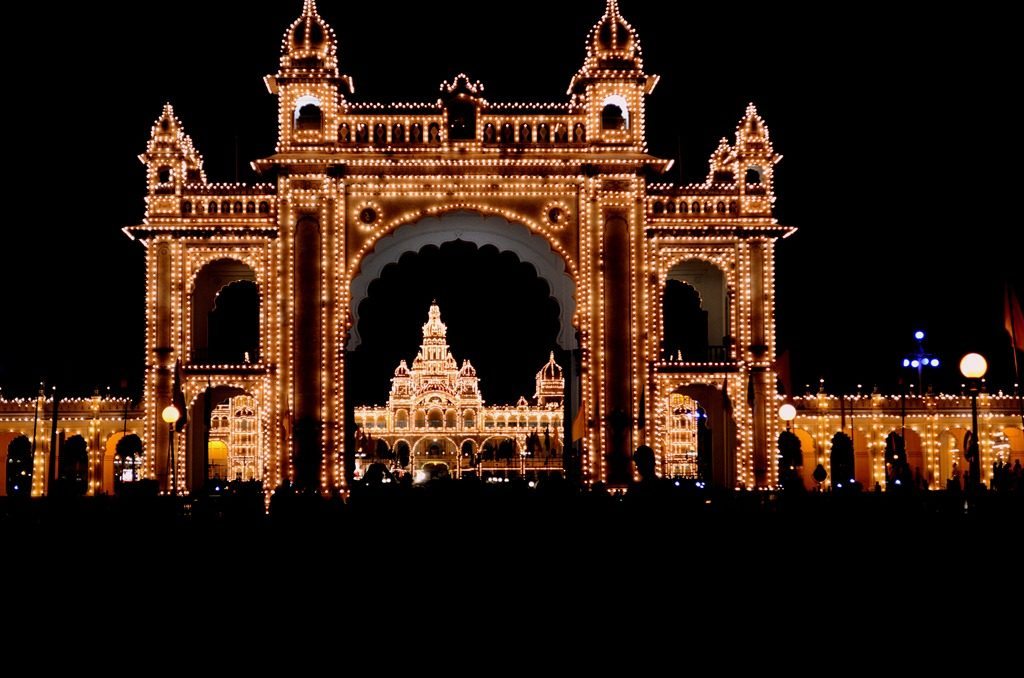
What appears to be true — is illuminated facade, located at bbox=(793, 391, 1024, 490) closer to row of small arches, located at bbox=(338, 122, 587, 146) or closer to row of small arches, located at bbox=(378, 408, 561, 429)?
row of small arches, located at bbox=(338, 122, 587, 146)

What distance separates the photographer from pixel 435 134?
32750mm

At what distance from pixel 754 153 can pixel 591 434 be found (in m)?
9.69

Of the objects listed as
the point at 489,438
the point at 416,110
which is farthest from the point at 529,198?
the point at 489,438

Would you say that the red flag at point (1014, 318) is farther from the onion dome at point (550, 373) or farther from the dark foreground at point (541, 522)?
the onion dome at point (550, 373)

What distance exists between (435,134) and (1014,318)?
52.1 ft

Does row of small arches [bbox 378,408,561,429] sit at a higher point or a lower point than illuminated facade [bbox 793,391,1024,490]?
higher

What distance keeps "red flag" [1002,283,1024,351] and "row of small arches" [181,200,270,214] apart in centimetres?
1970

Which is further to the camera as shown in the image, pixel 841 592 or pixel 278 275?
pixel 278 275

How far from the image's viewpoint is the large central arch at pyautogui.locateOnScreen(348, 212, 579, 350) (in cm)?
3381

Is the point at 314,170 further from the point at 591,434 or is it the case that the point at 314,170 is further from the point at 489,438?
the point at 489,438

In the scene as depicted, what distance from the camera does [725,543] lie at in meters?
14.9

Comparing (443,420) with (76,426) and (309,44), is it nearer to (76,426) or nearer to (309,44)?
(76,426)

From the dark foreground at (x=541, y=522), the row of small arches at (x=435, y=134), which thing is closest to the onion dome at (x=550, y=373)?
the row of small arches at (x=435, y=134)

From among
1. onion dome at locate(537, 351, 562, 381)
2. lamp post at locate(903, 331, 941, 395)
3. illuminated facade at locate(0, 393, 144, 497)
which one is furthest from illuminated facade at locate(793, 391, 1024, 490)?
onion dome at locate(537, 351, 562, 381)
